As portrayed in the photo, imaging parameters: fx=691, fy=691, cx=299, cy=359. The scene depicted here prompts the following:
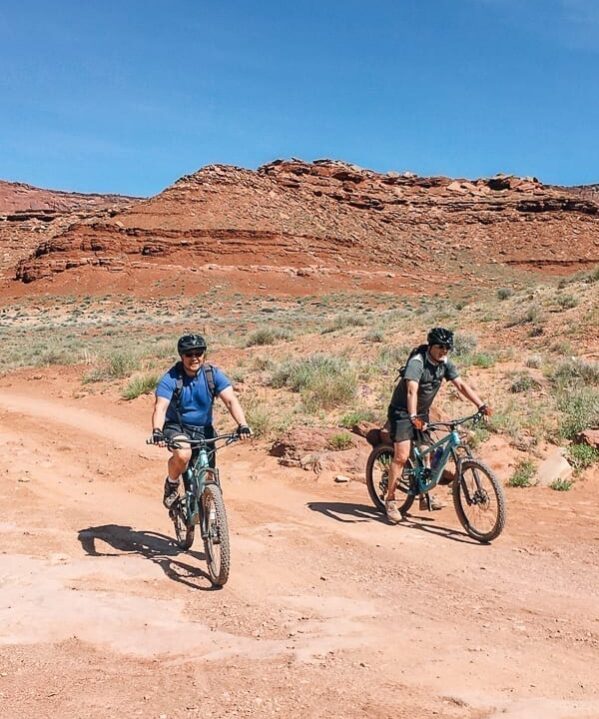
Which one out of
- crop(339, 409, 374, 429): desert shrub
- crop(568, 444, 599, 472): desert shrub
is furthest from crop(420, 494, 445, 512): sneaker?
crop(339, 409, 374, 429): desert shrub

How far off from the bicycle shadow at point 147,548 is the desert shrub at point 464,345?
29.5 feet

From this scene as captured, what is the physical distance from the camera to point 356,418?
10453 mm

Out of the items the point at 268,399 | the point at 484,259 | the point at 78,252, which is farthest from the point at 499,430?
the point at 484,259

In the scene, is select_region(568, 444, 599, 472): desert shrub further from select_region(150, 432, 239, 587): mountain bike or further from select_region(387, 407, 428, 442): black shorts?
select_region(150, 432, 239, 587): mountain bike

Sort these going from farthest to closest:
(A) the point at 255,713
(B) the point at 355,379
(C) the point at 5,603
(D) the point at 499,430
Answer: (B) the point at 355,379 < (D) the point at 499,430 < (C) the point at 5,603 < (A) the point at 255,713

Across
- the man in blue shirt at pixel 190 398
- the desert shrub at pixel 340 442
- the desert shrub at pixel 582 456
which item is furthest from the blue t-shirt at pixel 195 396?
the desert shrub at pixel 582 456

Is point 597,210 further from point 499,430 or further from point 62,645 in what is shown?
point 62,645

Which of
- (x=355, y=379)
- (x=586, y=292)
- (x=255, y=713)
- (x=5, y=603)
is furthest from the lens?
(x=586, y=292)

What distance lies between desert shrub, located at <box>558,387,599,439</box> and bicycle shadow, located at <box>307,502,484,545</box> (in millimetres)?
3141

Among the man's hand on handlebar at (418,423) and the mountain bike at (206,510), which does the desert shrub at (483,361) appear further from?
the mountain bike at (206,510)

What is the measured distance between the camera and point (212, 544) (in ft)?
16.7

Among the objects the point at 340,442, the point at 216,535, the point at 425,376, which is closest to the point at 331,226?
the point at 340,442

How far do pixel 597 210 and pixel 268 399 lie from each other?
248 feet

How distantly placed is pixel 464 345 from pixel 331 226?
168 ft
